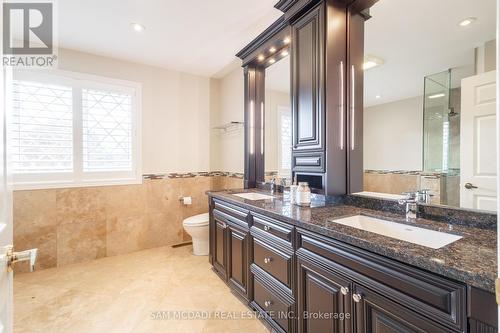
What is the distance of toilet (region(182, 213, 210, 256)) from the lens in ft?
9.34

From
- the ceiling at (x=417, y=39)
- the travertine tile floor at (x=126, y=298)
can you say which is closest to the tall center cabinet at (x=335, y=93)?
the ceiling at (x=417, y=39)

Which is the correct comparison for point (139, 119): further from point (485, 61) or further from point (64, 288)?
point (485, 61)

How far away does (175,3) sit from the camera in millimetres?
1952

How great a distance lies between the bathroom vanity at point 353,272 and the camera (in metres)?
0.78

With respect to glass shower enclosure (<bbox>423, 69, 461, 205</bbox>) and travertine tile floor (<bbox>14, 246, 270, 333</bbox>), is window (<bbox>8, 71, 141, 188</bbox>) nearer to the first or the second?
travertine tile floor (<bbox>14, 246, 270, 333</bbox>)

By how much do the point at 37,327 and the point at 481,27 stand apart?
133 inches

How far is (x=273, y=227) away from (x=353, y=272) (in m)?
0.61

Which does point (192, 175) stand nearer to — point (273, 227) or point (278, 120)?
point (278, 120)

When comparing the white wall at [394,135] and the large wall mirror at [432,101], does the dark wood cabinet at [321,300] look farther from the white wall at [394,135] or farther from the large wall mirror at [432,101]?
the white wall at [394,135]

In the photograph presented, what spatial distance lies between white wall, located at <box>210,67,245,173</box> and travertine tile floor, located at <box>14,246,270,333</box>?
1.39 metres

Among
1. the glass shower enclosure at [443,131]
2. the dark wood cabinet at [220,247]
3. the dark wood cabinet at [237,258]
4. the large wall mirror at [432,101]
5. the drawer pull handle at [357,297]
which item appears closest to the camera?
the drawer pull handle at [357,297]

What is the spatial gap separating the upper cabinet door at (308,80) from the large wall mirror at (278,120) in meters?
0.45

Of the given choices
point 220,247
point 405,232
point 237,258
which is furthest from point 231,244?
point 405,232

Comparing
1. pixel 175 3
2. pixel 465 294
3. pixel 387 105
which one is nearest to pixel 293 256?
pixel 465 294
